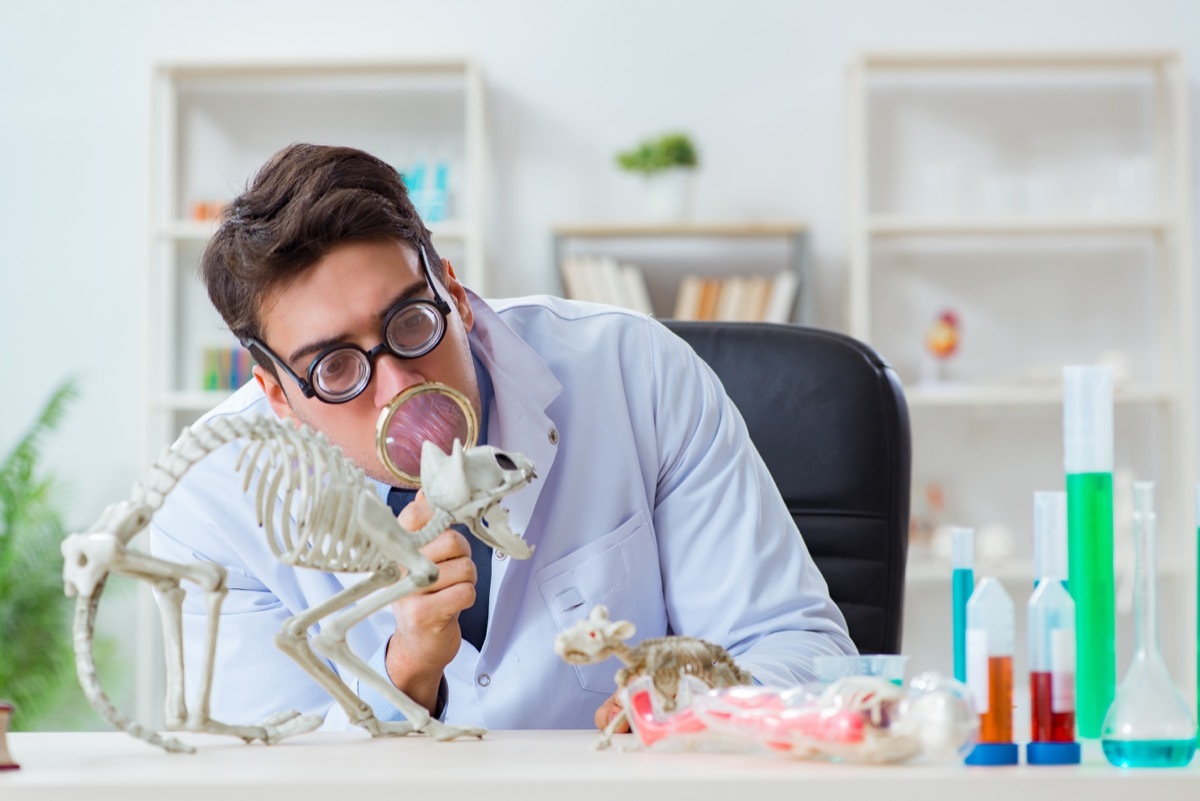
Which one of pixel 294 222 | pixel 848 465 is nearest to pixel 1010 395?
pixel 848 465

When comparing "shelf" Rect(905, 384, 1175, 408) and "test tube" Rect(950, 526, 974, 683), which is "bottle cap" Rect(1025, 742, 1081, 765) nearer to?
"test tube" Rect(950, 526, 974, 683)

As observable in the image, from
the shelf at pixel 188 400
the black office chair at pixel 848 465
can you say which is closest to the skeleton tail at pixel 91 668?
the black office chair at pixel 848 465

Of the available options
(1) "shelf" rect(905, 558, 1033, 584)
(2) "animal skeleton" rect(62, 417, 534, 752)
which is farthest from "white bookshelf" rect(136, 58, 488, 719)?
(2) "animal skeleton" rect(62, 417, 534, 752)

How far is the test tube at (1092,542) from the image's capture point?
31.7 inches

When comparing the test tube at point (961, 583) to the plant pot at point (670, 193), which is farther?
the plant pot at point (670, 193)

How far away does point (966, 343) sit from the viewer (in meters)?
3.71

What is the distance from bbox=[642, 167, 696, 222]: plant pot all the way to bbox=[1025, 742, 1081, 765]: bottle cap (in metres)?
2.92

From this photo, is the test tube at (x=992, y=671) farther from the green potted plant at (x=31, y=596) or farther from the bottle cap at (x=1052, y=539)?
the green potted plant at (x=31, y=596)

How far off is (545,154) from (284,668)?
2621 millimetres

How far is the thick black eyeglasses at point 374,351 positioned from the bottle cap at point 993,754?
0.58 metres

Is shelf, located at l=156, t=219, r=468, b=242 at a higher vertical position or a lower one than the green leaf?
higher

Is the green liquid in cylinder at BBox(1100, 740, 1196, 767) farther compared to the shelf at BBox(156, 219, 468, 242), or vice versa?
the shelf at BBox(156, 219, 468, 242)

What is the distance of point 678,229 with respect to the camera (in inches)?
137

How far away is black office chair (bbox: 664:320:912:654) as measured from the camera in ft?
4.94
